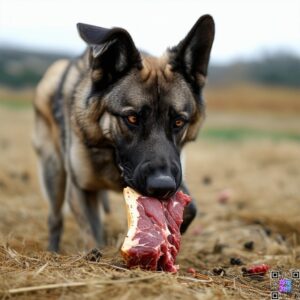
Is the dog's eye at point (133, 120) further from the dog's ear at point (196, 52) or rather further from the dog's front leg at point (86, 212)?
the dog's front leg at point (86, 212)

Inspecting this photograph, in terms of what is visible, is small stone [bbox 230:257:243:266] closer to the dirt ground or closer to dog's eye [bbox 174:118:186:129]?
the dirt ground

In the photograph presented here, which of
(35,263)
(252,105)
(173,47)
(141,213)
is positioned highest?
(173,47)

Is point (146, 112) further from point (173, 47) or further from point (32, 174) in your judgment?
point (32, 174)

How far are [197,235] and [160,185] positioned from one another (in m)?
2.88

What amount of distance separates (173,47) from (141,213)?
2010 mm

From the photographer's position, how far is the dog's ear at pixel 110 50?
13.9ft

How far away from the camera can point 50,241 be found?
244 inches

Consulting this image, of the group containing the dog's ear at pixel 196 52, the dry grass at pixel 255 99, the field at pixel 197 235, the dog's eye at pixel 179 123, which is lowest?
the dry grass at pixel 255 99

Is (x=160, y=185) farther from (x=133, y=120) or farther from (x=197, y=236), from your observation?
(x=197, y=236)

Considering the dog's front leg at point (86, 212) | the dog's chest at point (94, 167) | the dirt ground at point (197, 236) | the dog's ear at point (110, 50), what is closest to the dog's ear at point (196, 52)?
the dog's ear at point (110, 50)

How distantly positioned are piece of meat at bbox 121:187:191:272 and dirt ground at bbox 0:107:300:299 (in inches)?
5.7

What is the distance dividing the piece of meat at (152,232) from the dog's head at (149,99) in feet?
0.34

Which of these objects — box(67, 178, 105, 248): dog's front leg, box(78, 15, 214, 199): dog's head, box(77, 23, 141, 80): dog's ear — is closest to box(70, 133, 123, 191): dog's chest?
box(67, 178, 105, 248): dog's front leg

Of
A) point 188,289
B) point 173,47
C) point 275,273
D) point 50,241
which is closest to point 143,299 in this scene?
point 188,289
